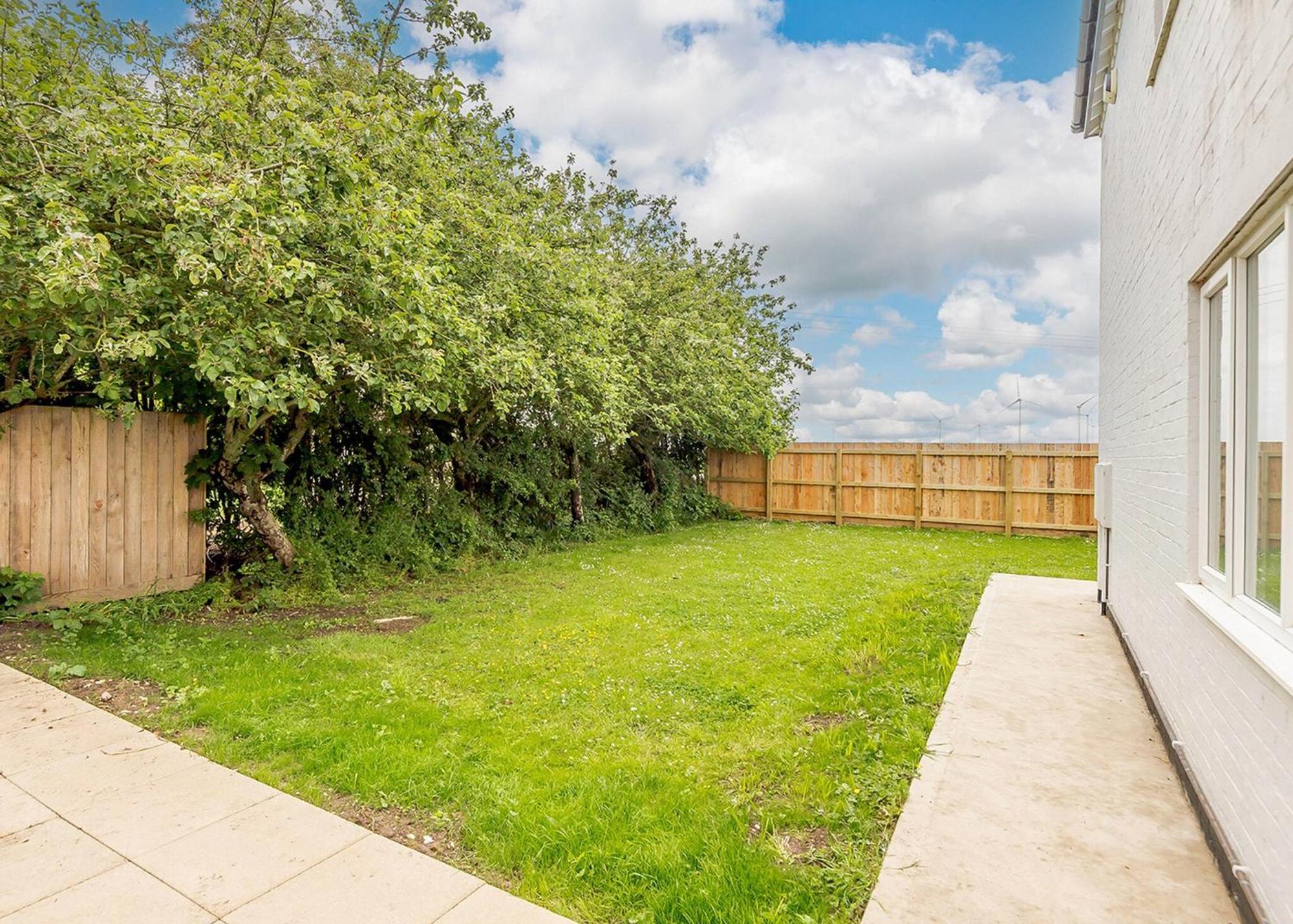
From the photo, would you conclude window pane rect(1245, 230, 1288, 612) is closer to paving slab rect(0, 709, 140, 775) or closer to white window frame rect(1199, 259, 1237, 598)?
white window frame rect(1199, 259, 1237, 598)

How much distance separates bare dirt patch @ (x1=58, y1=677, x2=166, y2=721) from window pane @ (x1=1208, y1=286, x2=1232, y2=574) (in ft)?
16.1

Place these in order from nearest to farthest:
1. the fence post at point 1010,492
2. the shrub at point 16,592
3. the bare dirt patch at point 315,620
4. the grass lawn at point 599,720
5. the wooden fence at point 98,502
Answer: the grass lawn at point 599,720, the shrub at point 16,592, the wooden fence at point 98,502, the bare dirt patch at point 315,620, the fence post at point 1010,492

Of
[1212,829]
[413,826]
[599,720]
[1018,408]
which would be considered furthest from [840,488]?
[413,826]

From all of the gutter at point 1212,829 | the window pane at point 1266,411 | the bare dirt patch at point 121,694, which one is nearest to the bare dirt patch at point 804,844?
the gutter at point 1212,829

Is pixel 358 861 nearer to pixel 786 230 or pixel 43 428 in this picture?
pixel 43 428

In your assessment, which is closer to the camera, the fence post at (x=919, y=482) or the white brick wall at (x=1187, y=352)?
the white brick wall at (x=1187, y=352)

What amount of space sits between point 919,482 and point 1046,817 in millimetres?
10297

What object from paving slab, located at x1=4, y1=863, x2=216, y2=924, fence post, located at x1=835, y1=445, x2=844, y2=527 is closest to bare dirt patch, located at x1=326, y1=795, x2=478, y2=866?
paving slab, located at x1=4, y1=863, x2=216, y2=924

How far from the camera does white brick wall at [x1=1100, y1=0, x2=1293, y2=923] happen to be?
Result: 1.74 meters

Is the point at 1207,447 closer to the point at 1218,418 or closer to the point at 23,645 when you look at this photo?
the point at 1218,418

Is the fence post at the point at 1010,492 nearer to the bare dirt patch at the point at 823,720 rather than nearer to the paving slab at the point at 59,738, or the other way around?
the bare dirt patch at the point at 823,720

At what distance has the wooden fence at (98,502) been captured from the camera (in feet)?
15.5

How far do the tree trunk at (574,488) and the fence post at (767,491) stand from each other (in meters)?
4.73

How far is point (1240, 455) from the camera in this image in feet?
7.37
